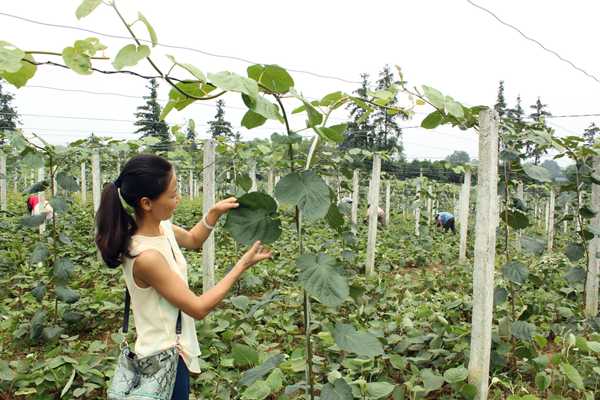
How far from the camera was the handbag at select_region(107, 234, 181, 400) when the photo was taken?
156cm

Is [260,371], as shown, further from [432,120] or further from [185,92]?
[432,120]

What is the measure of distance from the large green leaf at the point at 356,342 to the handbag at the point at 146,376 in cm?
63

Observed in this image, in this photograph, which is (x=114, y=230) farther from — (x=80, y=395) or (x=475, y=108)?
(x=475, y=108)

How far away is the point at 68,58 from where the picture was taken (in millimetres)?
1213

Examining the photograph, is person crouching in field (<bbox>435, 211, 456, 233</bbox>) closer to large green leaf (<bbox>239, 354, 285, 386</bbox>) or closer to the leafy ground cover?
the leafy ground cover

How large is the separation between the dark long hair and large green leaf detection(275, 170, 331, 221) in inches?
19.1

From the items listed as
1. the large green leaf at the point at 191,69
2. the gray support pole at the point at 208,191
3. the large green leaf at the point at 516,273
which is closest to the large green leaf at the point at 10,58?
the large green leaf at the point at 191,69

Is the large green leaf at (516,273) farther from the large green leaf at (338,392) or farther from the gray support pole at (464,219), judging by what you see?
the gray support pole at (464,219)

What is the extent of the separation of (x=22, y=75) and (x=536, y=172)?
2.55 m

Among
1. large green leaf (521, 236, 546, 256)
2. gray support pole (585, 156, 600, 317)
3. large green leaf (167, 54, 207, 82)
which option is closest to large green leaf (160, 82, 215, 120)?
large green leaf (167, 54, 207, 82)

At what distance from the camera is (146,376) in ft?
5.24

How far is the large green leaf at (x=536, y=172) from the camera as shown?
2434 mm

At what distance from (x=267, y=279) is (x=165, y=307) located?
387 cm

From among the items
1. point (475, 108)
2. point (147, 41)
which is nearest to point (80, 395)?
point (147, 41)
